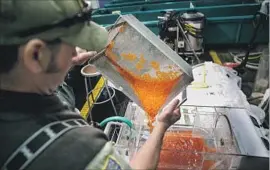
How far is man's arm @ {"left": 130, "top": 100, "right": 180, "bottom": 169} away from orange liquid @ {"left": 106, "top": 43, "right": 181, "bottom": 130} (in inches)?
3.7

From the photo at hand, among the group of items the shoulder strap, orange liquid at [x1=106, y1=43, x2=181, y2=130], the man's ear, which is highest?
the man's ear

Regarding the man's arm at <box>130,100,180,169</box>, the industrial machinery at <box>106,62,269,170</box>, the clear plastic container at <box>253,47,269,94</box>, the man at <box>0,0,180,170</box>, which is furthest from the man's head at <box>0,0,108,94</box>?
the clear plastic container at <box>253,47,269,94</box>

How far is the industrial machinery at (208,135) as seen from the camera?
40.4 inches

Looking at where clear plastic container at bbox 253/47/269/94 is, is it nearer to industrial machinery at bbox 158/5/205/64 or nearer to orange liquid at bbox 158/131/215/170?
industrial machinery at bbox 158/5/205/64

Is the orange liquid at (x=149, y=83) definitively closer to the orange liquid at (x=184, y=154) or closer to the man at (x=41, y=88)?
the orange liquid at (x=184, y=154)

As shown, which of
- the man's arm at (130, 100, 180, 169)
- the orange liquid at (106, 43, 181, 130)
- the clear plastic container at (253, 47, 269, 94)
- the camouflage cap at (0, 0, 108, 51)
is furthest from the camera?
the clear plastic container at (253, 47, 269, 94)

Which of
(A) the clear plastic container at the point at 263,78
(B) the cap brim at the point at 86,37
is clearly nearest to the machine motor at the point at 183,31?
(A) the clear plastic container at the point at 263,78

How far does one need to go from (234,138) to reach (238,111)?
0.20 metres

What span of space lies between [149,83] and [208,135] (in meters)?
0.43

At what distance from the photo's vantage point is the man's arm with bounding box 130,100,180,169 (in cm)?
76

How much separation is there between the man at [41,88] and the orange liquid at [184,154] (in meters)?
0.52

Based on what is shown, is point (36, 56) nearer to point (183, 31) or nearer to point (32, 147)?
point (32, 147)

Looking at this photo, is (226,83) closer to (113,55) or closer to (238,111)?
(238,111)

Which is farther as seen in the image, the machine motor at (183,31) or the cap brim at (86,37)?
the machine motor at (183,31)
